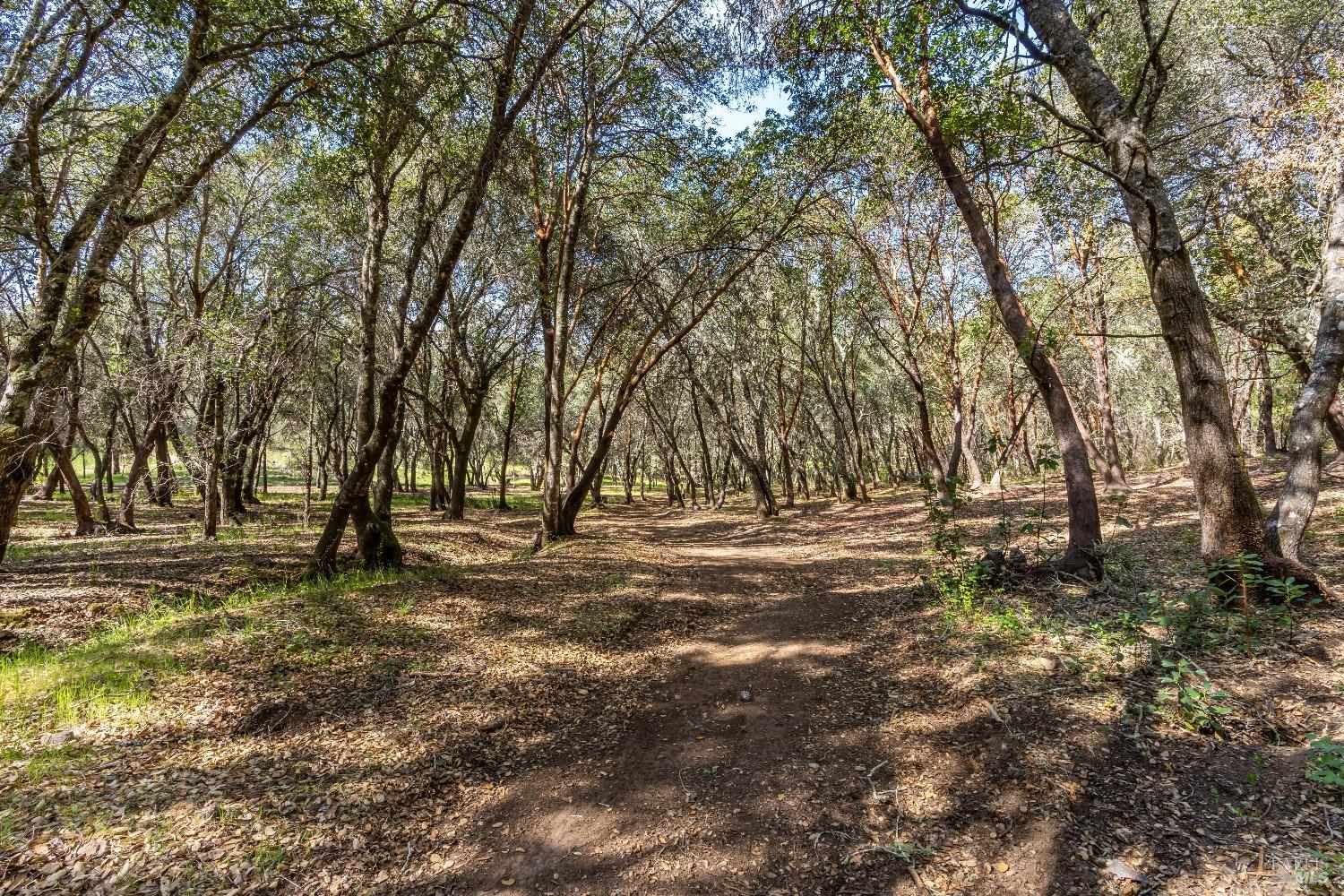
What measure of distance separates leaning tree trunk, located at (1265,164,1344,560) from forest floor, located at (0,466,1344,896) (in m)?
0.83

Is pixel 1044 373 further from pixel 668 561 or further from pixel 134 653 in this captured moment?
pixel 134 653

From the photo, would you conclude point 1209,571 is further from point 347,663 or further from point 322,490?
point 322,490

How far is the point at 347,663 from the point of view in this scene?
5.52 m

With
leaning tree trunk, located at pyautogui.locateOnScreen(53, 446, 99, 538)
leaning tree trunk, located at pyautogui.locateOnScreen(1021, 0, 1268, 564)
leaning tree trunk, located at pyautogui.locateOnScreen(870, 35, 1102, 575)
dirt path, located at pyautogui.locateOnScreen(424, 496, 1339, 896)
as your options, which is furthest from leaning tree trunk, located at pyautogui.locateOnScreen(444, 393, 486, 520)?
leaning tree trunk, located at pyautogui.locateOnScreen(1021, 0, 1268, 564)

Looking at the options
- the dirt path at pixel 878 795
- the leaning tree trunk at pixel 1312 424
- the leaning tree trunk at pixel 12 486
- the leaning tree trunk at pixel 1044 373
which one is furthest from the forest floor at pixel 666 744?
the leaning tree trunk at pixel 12 486

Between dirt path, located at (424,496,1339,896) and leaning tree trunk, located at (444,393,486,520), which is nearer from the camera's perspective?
dirt path, located at (424,496,1339,896)

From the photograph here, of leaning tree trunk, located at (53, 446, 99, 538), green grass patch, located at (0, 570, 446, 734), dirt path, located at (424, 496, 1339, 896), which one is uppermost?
leaning tree trunk, located at (53, 446, 99, 538)

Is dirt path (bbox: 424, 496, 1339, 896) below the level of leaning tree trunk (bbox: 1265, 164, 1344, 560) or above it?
below

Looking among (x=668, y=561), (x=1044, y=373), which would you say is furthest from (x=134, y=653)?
(x=1044, y=373)

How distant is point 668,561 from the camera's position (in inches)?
488

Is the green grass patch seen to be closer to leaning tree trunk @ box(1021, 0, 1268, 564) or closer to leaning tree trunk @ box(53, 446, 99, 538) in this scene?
leaning tree trunk @ box(53, 446, 99, 538)

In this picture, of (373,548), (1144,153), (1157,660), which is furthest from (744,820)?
(373,548)

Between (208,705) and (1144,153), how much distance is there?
9.67 m

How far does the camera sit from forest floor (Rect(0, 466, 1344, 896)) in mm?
2992
